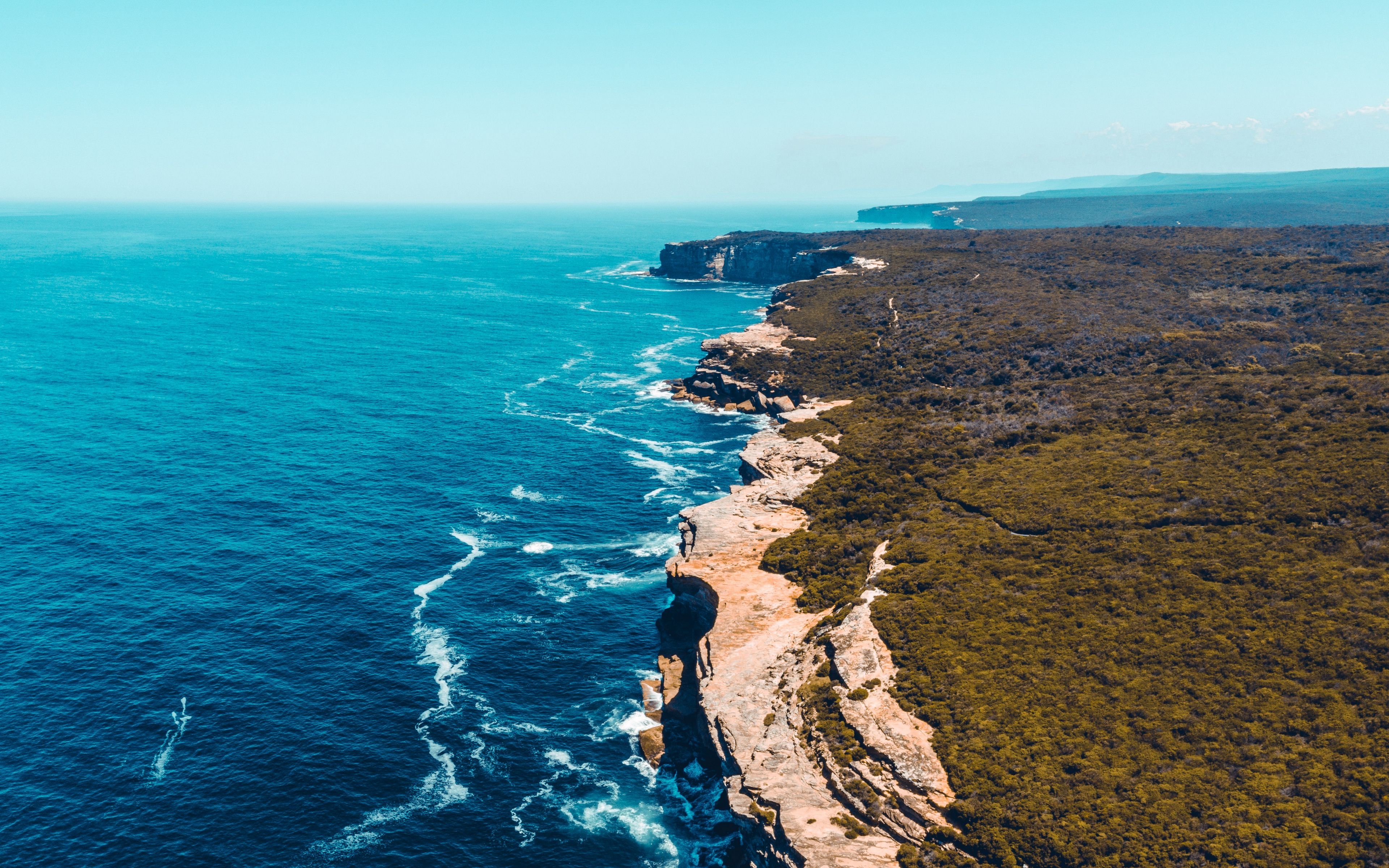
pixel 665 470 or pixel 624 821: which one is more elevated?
pixel 665 470

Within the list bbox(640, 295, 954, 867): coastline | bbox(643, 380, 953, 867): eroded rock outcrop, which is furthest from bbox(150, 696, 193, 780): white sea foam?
bbox(643, 380, 953, 867): eroded rock outcrop

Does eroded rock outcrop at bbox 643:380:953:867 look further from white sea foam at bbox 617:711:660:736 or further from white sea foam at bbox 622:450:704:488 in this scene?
white sea foam at bbox 622:450:704:488

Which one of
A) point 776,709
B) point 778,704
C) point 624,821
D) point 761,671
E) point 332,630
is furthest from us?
point 332,630

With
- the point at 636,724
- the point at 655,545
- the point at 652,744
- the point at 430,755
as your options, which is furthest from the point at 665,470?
the point at 430,755

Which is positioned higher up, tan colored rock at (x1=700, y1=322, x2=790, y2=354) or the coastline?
tan colored rock at (x1=700, y1=322, x2=790, y2=354)

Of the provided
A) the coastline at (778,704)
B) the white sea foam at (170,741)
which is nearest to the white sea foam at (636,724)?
the coastline at (778,704)

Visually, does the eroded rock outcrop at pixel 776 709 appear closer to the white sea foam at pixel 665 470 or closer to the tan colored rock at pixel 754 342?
the white sea foam at pixel 665 470

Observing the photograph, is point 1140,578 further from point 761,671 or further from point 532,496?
point 532,496
